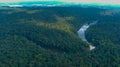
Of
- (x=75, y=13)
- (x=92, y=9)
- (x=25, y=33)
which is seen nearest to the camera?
(x=25, y=33)

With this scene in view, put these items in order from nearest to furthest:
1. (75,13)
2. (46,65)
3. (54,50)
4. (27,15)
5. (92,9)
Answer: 1. (46,65)
2. (54,50)
3. (27,15)
4. (75,13)
5. (92,9)

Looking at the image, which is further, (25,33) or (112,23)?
(112,23)

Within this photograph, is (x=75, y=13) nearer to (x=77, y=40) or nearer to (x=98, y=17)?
(x=98, y=17)

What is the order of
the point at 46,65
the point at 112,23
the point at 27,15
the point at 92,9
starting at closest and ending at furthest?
the point at 46,65
the point at 112,23
the point at 27,15
the point at 92,9

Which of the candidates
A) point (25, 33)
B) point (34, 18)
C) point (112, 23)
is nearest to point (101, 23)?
point (112, 23)

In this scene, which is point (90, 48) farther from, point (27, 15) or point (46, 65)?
point (27, 15)

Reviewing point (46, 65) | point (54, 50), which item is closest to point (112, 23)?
point (54, 50)
